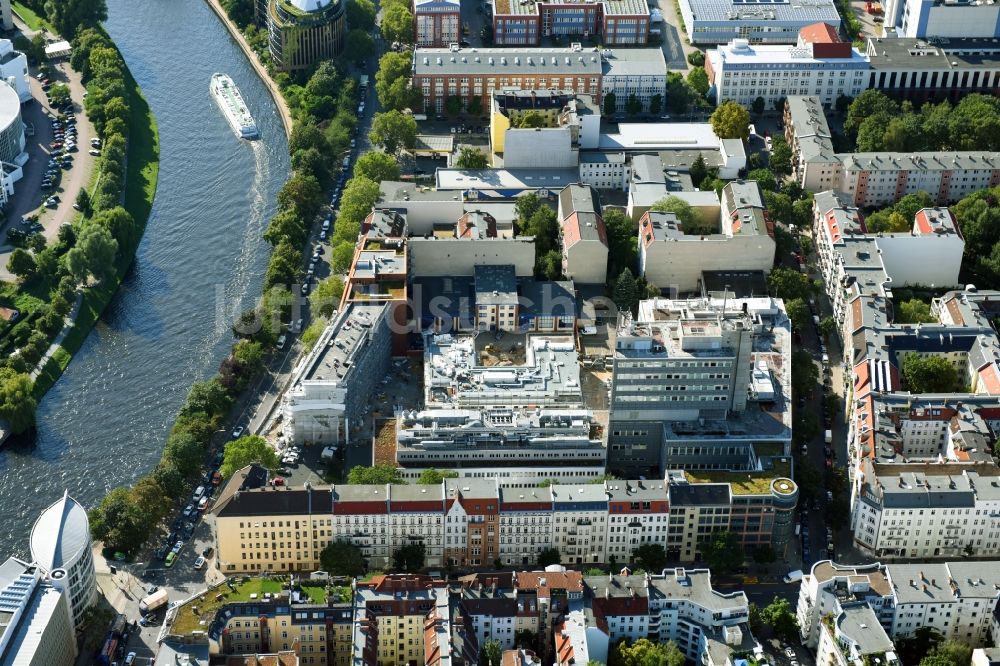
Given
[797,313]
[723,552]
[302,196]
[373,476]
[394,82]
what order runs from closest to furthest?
[723,552]
[373,476]
[797,313]
[302,196]
[394,82]

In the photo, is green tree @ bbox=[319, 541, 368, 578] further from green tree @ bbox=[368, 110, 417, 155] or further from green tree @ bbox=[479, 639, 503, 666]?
green tree @ bbox=[368, 110, 417, 155]

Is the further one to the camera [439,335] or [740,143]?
[740,143]

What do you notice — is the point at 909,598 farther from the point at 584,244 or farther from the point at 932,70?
the point at 932,70

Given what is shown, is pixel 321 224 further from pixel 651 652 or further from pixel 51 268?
pixel 651 652

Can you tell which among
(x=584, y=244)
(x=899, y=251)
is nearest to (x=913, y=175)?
(x=899, y=251)

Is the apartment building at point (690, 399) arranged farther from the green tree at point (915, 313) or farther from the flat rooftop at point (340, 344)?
the flat rooftop at point (340, 344)

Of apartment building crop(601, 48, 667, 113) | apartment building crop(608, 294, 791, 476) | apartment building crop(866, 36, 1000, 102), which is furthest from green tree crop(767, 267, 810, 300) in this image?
apartment building crop(866, 36, 1000, 102)

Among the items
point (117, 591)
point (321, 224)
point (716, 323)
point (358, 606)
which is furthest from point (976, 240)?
point (117, 591)
